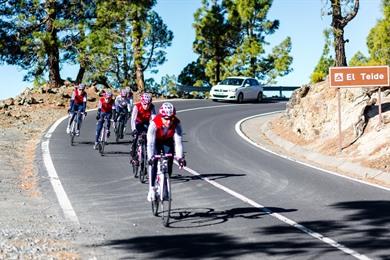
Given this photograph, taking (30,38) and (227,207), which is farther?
(30,38)

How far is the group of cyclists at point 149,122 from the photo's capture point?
33.5 feet

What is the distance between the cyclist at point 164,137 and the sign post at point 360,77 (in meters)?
10.3

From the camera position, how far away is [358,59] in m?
64.5

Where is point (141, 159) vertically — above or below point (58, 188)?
above

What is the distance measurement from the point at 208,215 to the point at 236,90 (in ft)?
101

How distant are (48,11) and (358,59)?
37.0 meters

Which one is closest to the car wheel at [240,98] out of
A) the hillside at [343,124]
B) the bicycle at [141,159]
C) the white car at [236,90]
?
the white car at [236,90]

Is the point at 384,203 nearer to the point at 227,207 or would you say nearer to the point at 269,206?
the point at 269,206

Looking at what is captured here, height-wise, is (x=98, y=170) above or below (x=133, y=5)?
below

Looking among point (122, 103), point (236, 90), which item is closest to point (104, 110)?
point (122, 103)

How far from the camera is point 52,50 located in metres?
38.1

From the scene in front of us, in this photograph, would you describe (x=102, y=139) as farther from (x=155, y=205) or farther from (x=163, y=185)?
(x=163, y=185)

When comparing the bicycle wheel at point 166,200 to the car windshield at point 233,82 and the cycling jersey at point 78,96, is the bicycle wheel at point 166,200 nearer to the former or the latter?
the cycling jersey at point 78,96

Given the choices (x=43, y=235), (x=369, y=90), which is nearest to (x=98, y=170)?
(x=43, y=235)
